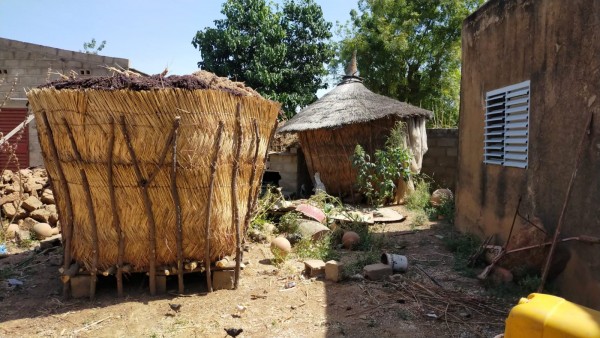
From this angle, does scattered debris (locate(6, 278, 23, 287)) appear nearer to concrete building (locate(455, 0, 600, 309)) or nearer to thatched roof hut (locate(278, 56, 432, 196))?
concrete building (locate(455, 0, 600, 309))

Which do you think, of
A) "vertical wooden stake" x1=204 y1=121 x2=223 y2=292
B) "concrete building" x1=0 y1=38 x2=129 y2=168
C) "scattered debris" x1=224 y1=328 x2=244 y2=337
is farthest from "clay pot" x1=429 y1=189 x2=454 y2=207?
"concrete building" x1=0 y1=38 x2=129 y2=168

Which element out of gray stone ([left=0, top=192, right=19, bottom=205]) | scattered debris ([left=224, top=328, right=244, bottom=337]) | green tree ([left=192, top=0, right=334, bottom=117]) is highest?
green tree ([left=192, top=0, right=334, bottom=117])

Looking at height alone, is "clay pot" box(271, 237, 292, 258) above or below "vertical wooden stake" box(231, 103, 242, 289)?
below

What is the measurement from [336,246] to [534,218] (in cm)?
262

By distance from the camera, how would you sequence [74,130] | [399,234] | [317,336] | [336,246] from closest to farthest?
[317,336]
[74,130]
[336,246]
[399,234]

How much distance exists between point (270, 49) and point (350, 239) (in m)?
11.1

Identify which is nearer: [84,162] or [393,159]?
[84,162]

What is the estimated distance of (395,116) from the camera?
9.58 meters

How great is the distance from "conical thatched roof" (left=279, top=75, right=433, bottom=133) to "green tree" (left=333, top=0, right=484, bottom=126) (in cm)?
690

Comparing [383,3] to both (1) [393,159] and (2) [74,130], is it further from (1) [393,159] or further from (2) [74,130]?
(2) [74,130]

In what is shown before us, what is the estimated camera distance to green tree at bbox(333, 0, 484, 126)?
17469 millimetres

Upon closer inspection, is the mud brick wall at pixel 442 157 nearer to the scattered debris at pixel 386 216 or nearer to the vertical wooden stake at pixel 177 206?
the scattered debris at pixel 386 216

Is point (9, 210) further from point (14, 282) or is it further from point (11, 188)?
point (14, 282)

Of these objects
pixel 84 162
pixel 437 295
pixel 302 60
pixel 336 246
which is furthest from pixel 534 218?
pixel 302 60
